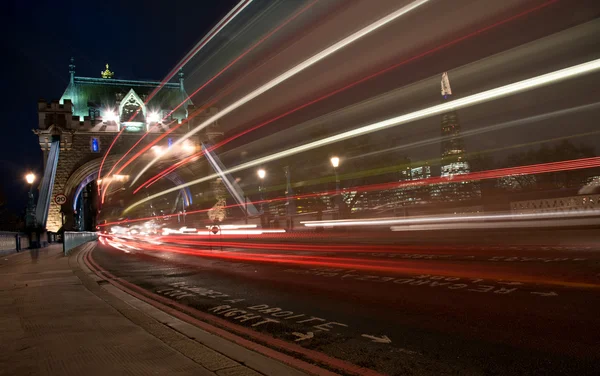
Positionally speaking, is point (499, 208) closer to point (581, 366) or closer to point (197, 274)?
point (197, 274)

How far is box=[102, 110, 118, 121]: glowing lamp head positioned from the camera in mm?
66938

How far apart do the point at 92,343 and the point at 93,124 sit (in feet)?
215

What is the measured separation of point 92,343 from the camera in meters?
5.51

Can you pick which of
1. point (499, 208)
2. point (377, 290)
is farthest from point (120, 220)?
point (377, 290)

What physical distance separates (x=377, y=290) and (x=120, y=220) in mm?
68315

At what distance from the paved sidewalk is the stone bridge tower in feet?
175

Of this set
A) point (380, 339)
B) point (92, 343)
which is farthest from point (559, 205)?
point (92, 343)

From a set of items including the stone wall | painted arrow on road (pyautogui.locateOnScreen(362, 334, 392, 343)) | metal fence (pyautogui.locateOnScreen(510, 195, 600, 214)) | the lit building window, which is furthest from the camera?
the lit building window

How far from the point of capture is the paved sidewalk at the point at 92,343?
457 centimetres

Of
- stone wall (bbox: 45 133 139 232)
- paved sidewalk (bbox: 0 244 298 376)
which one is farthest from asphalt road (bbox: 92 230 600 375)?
stone wall (bbox: 45 133 139 232)

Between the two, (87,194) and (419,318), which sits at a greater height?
(87,194)

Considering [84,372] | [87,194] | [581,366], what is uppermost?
Answer: [87,194]

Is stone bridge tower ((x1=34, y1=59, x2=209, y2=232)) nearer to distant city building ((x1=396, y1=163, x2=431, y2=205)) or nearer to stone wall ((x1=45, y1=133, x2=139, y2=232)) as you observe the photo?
stone wall ((x1=45, y1=133, x2=139, y2=232))

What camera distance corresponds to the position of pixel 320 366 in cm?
494
